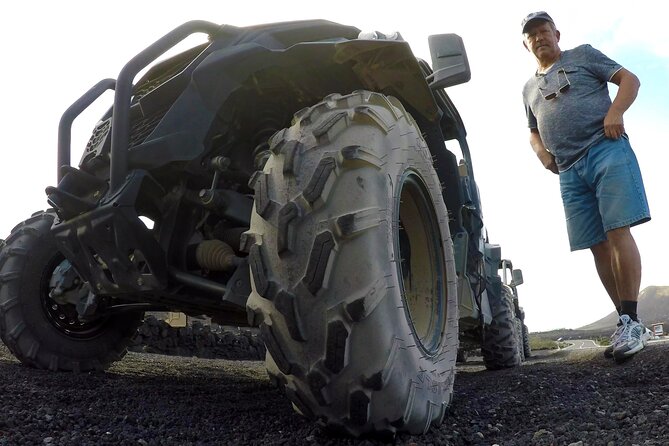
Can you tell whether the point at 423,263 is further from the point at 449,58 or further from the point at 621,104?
the point at 621,104

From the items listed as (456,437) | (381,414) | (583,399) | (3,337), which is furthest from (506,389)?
(3,337)

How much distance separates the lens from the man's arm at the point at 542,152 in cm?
415

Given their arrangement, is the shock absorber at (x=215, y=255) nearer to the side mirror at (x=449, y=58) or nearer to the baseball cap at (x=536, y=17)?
the side mirror at (x=449, y=58)

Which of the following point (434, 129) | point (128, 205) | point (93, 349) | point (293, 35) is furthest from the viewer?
point (93, 349)

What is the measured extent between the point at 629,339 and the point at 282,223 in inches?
106

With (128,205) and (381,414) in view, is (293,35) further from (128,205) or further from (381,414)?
(381,414)

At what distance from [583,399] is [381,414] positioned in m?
1.28

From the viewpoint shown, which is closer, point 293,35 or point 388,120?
point 388,120

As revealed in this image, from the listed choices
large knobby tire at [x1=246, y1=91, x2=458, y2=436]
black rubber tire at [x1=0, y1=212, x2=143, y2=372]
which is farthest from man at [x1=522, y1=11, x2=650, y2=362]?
black rubber tire at [x1=0, y1=212, x2=143, y2=372]

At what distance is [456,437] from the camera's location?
6.50ft

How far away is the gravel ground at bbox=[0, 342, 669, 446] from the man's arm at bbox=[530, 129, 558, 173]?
1.42 meters

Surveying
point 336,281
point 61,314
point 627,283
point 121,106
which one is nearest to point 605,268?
point 627,283

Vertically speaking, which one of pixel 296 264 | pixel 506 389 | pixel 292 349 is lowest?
pixel 506 389

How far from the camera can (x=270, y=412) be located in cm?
246
